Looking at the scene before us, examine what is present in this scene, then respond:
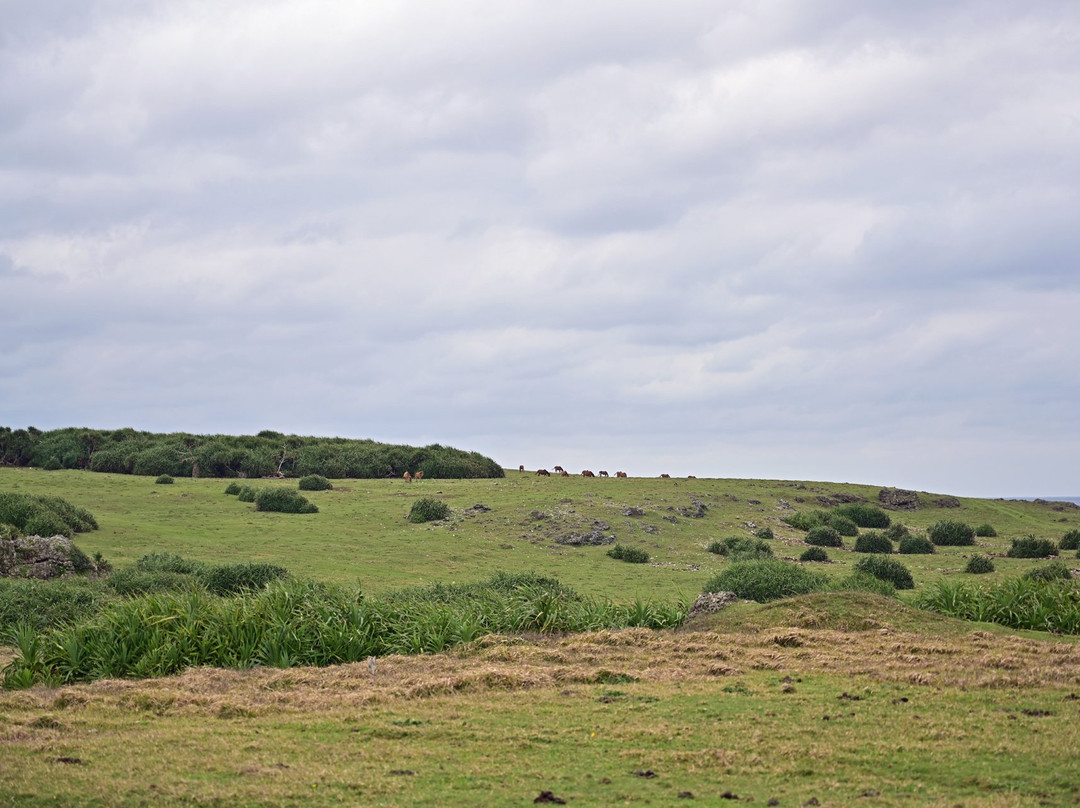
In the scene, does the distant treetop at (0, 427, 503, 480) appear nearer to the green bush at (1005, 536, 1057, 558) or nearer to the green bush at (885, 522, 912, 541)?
the green bush at (885, 522, 912, 541)

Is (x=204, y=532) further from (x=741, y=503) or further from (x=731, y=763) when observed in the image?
(x=731, y=763)

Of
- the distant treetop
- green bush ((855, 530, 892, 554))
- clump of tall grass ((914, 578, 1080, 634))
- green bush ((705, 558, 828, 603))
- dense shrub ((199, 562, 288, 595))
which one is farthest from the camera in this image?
the distant treetop

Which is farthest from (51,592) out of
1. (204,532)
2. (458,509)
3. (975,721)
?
(458,509)

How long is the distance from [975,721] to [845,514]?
3238 cm

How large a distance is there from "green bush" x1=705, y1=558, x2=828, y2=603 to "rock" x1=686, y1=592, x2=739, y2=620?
5.94ft

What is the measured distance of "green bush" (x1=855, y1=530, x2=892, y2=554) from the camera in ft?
106

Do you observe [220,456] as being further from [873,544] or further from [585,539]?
[873,544]

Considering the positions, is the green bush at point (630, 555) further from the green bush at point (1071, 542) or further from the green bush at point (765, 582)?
the green bush at point (1071, 542)

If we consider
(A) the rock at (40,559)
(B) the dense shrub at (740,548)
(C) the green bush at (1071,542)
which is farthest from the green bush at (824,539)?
(A) the rock at (40,559)

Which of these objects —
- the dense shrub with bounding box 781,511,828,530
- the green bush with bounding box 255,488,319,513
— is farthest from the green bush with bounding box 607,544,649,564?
the green bush with bounding box 255,488,319,513

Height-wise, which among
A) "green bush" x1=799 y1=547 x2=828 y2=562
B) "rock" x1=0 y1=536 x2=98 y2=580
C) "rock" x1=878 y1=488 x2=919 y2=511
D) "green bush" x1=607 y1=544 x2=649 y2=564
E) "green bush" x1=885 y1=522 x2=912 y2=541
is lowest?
"rock" x1=0 y1=536 x2=98 y2=580

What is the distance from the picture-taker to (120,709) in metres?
10.5

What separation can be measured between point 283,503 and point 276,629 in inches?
873

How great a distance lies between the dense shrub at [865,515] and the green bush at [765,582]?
21.5 metres
